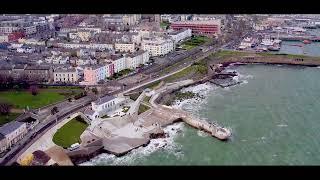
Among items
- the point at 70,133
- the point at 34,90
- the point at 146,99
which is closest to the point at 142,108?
the point at 146,99

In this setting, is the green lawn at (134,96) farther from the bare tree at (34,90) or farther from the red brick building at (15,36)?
the red brick building at (15,36)

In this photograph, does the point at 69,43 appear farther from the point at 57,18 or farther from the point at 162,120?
the point at 162,120

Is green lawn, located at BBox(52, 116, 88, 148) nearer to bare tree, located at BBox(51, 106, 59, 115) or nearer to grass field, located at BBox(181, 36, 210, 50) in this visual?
bare tree, located at BBox(51, 106, 59, 115)

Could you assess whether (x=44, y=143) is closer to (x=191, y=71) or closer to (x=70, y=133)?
(x=70, y=133)
